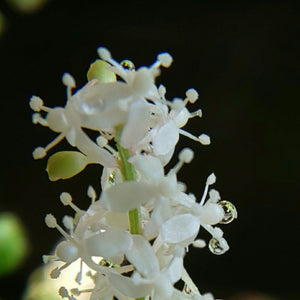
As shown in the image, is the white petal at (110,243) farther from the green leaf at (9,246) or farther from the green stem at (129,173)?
the green leaf at (9,246)

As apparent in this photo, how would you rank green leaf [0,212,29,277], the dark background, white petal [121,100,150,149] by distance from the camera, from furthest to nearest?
the dark background, green leaf [0,212,29,277], white petal [121,100,150,149]

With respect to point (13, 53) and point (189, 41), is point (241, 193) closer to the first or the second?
point (189, 41)

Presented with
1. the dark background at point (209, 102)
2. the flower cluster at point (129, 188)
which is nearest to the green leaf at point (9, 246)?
the dark background at point (209, 102)

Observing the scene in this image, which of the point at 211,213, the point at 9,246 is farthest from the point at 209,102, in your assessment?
the point at 211,213

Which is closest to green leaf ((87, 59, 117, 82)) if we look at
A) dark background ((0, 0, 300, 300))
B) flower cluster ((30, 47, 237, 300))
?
flower cluster ((30, 47, 237, 300))

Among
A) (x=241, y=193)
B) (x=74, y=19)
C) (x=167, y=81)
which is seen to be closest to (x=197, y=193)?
(x=241, y=193)

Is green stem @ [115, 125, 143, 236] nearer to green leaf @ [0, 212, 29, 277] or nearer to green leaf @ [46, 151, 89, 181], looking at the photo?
green leaf @ [46, 151, 89, 181]

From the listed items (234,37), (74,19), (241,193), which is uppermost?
(74,19)
